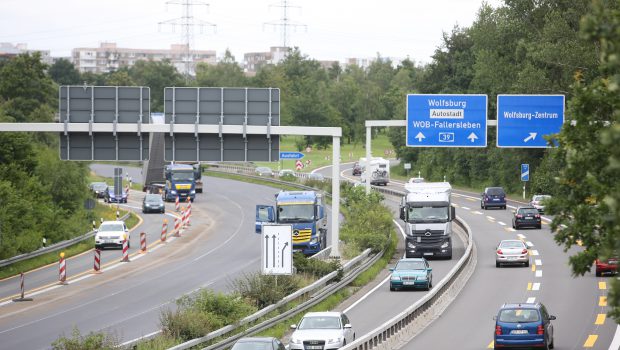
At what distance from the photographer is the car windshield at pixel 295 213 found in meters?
52.8

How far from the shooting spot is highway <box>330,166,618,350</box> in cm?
3148

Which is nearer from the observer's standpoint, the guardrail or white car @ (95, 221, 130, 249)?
the guardrail

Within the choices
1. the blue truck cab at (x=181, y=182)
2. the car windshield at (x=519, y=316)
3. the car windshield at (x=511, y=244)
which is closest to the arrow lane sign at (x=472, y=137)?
the car windshield at (x=511, y=244)

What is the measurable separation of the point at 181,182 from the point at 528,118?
50.2 m

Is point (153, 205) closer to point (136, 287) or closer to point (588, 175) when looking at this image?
point (136, 287)

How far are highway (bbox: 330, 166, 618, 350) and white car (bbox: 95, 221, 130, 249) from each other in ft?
61.4

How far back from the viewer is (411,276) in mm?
42625

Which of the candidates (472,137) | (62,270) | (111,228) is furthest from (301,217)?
(111,228)

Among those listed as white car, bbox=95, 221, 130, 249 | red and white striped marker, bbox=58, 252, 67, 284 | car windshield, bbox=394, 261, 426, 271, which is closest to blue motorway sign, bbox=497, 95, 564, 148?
car windshield, bbox=394, 261, 426, 271

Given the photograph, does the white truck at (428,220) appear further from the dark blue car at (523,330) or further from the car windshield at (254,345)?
the car windshield at (254,345)

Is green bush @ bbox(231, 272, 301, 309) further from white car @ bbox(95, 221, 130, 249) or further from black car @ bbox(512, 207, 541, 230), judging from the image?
black car @ bbox(512, 207, 541, 230)

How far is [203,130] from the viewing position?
1766 inches

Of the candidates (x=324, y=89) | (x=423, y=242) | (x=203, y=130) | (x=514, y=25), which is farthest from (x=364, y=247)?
(x=324, y=89)

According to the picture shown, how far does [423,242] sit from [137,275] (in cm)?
1347
